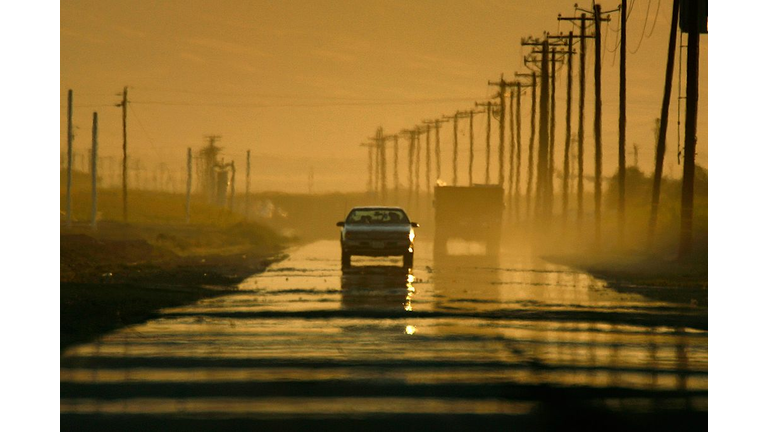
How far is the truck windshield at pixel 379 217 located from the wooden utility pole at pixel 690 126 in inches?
426

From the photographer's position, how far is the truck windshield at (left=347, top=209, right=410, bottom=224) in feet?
141

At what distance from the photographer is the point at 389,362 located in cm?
1574

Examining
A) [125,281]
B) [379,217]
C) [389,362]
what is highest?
[379,217]

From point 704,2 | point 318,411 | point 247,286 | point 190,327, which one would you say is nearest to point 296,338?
point 190,327

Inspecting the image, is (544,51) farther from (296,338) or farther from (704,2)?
(296,338)

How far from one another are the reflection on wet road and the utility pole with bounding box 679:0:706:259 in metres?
20.9

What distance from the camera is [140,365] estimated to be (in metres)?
15.4

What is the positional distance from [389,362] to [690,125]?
35837 millimetres

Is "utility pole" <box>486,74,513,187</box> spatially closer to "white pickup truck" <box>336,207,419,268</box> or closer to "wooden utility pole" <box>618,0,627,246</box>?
"wooden utility pole" <box>618,0,627,246</box>

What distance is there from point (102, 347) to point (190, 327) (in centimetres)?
311

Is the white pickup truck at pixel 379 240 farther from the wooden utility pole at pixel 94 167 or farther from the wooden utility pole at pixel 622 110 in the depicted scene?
the wooden utility pole at pixel 94 167

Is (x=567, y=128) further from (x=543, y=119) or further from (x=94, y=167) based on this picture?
(x=94, y=167)

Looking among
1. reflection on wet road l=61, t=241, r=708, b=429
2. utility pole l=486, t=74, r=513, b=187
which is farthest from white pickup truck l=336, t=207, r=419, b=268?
utility pole l=486, t=74, r=513, b=187

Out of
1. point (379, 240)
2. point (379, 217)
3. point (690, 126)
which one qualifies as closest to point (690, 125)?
point (690, 126)
